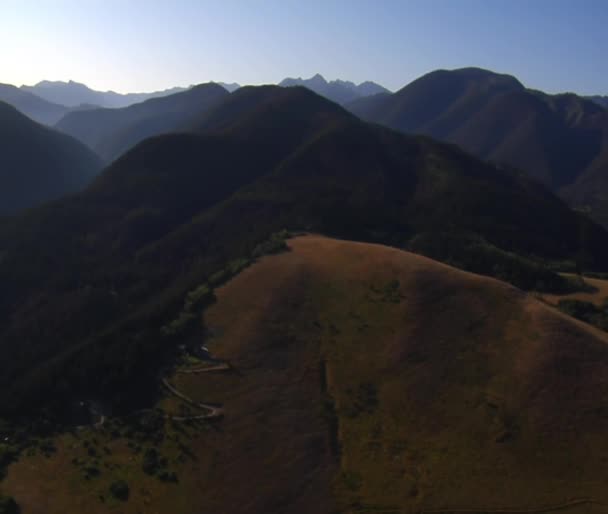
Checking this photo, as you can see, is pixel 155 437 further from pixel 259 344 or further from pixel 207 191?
pixel 207 191

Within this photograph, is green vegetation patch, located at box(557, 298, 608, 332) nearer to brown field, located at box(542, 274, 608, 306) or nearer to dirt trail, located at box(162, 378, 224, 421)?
brown field, located at box(542, 274, 608, 306)

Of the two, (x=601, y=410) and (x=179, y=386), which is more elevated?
(x=601, y=410)

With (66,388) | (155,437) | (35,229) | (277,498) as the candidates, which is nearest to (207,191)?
(35,229)

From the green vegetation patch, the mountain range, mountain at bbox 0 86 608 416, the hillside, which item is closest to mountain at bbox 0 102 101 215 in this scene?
mountain at bbox 0 86 608 416

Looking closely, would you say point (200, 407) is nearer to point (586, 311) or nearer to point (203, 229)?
point (586, 311)

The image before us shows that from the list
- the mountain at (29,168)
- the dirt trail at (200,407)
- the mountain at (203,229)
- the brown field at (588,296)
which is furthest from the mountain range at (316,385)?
the mountain at (29,168)

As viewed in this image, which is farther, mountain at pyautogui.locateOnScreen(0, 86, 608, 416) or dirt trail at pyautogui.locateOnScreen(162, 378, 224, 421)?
mountain at pyautogui.locateOnScreen(0, 86, 608, 416)

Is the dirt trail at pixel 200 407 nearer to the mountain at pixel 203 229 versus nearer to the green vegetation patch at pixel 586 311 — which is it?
the mountain at pixel 203 229
